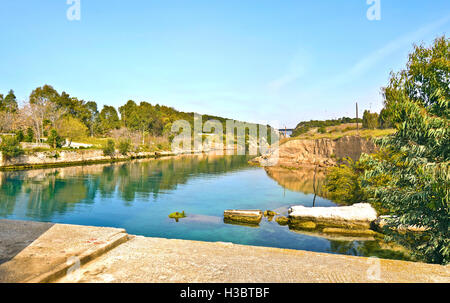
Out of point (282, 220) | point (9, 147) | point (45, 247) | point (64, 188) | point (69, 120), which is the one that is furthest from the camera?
point (69, 120)

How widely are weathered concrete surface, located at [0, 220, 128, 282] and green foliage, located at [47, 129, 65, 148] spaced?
158ft

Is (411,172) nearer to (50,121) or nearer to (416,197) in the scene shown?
(416,197)

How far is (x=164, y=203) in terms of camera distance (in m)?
25.3

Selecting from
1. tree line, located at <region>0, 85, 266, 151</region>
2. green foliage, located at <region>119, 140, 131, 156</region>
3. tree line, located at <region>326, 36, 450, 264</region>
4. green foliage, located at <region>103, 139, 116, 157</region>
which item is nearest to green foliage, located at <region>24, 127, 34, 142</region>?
tree line, located at <region>0, 85, 266, 151</region>

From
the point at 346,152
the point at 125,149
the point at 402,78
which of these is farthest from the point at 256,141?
the point at 402,78

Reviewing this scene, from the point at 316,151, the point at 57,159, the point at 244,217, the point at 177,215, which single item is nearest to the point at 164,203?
the point at 177,215

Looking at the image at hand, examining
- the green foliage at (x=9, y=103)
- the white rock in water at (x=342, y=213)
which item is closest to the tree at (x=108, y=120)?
the green foliage at (x=9, y=103)

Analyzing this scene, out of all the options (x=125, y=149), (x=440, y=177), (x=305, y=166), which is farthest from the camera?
(x=125, y=149)

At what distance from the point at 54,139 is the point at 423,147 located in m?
58.1

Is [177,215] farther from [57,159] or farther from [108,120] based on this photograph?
[108,120]

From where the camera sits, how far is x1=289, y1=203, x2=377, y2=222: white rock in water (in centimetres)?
1744

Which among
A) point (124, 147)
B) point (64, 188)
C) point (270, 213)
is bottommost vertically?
point (270, 213)
